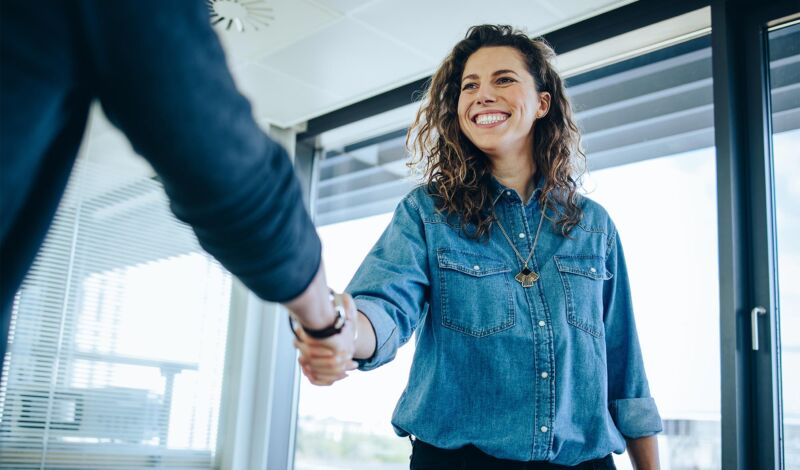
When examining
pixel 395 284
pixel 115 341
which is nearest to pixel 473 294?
pixel 395 284

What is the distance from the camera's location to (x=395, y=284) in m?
1.29

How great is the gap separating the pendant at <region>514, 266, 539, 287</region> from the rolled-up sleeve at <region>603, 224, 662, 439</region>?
0.21 meters

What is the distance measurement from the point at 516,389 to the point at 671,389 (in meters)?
1.71

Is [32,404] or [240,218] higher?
[240,218]

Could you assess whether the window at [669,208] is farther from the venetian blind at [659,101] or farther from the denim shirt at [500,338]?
the denim shirt at [500,338]

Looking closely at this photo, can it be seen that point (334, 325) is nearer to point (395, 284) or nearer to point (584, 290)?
point (395, 284)

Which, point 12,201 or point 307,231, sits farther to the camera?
point 307,231

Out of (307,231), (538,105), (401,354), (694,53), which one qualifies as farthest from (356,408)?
(307,231)

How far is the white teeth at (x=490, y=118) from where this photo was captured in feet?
5.13

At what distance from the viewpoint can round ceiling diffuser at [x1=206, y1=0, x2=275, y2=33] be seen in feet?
10.0

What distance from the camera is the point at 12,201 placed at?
0.51m

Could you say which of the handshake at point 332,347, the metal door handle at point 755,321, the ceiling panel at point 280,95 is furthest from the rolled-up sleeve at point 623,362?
the ceiling panel at point 280,95

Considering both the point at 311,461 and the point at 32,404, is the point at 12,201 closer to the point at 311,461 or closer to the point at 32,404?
the point at 32,404

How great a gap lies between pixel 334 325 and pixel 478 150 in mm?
786
